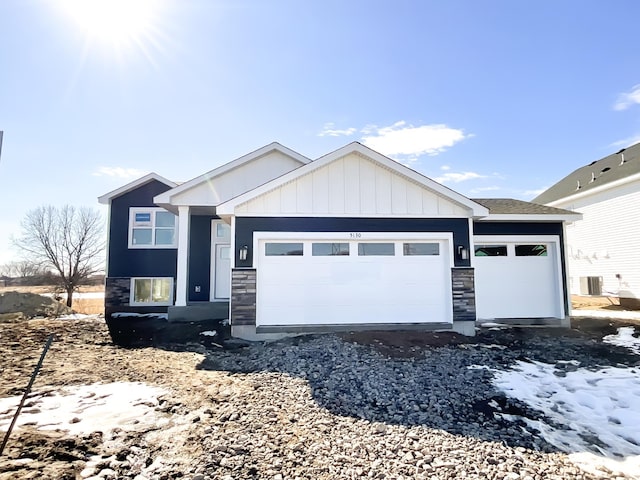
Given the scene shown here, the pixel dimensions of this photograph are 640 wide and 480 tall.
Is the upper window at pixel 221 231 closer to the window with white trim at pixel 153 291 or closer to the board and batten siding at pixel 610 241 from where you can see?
the window with white trim at pixel 153 291

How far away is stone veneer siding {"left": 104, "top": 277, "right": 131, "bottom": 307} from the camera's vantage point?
13.3 m

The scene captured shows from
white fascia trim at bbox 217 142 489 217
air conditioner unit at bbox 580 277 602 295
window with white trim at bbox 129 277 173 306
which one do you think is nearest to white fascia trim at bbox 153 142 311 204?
white fascia trim at bbox 217 142 489 217

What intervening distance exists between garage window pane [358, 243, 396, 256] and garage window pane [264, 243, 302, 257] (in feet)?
5.06

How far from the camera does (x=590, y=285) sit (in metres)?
16.5

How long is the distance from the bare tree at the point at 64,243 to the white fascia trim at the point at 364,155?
14767mm

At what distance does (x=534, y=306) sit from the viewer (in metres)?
10.2

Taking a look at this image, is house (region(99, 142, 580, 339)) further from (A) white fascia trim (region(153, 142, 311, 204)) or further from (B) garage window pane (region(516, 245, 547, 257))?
(A) white fascia trim (region(153, 142, 311, 204))

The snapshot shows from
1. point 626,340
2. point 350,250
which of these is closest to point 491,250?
point 626,340

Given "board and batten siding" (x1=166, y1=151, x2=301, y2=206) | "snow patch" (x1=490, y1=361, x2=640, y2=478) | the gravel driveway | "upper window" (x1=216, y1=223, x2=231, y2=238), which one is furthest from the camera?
"upper window" (x1=216, y1=223, x2=231, y2=238)

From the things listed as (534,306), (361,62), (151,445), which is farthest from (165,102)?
(534,306)

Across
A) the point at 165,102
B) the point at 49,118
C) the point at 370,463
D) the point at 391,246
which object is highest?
the point at 165,102

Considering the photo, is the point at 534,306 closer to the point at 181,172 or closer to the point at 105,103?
the point at 105,103

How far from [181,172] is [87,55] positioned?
26.7ft

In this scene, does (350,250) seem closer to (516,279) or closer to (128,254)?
(516,279)
